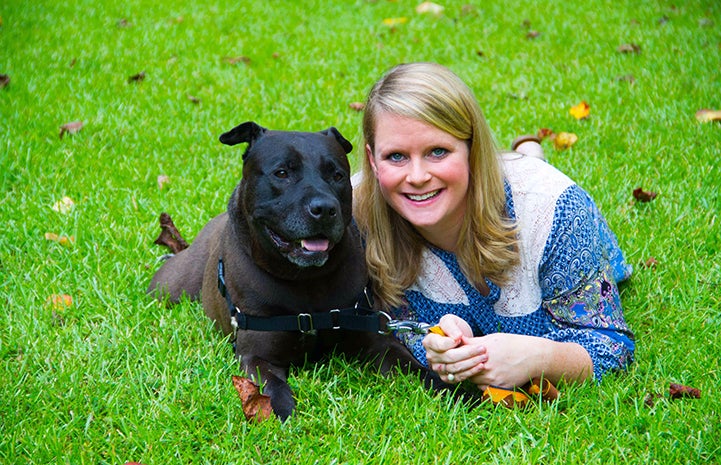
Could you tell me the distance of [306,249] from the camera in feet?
10.1

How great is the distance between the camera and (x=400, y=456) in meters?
2.59

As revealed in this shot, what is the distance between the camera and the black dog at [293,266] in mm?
3078

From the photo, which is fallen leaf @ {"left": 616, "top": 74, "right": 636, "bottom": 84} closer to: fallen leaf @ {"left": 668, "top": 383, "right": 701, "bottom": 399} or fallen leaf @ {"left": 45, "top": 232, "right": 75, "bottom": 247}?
fallen leaf @ {"left": 668, "top": 383, "right": 701, "bottom": 399}

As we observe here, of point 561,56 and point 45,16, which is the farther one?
point 45,16

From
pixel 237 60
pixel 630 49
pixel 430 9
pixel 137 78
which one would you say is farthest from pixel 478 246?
pixel 430 9

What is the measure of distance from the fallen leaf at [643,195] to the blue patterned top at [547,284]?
131 centimetres

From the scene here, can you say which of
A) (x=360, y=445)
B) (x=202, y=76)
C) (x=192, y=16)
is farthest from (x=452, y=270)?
(x=192, y=16)

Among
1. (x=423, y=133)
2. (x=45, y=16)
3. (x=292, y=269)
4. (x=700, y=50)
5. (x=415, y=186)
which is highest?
(x=423, y=133)

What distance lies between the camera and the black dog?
10.1 feet

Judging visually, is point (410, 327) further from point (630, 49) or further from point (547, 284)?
point (630, 49)

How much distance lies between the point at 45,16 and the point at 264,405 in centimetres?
731

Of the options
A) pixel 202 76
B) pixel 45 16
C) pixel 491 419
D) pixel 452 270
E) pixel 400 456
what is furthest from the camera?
pixel 45 16

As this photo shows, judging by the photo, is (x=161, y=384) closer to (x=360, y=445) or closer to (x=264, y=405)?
(x=264, y=405)

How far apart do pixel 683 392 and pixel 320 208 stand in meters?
1.57
